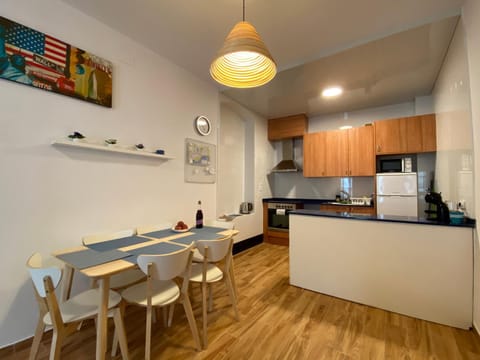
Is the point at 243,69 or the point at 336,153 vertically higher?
the point at 243,69

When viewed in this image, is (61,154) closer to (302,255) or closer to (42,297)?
(42,297)

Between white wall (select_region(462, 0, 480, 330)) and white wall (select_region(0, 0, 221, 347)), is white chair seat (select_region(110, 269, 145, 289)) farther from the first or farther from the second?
white wall (select_region(462, 0, 480, 330))

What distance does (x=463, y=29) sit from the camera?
2.00m

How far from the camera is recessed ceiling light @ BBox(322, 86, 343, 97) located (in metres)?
3.53

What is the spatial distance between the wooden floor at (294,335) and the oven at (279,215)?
2.22 metres

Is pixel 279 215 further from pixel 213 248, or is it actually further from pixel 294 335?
pixel 213 248

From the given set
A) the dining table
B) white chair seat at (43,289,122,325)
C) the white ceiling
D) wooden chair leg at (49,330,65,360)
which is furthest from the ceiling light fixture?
wooden chair leg at (49,330,65,360)

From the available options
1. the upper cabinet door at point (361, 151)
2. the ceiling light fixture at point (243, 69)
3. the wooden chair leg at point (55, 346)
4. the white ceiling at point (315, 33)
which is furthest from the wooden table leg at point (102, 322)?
the upper cabinet door at point (361, 151)

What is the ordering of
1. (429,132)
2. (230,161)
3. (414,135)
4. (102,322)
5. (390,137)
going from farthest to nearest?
(230,161) → (390,137) → (414,135) → (429,132) → (102,322)

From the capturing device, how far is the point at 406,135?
3652mm

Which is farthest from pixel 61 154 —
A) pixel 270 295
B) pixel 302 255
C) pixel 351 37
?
pixel 351 37

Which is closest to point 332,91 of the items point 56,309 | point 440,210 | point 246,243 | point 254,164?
point 254,164

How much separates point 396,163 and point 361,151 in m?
0.59

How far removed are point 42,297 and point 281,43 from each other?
3048mm
